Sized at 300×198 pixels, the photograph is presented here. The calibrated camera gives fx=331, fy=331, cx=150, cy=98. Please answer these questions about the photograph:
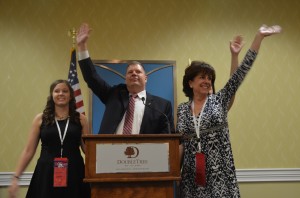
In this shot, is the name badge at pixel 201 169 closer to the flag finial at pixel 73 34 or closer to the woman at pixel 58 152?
the woman at pixel 58 152

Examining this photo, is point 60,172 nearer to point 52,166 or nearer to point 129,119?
point 52,166

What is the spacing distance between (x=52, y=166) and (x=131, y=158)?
83 cm

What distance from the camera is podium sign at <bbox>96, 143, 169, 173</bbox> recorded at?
149cm

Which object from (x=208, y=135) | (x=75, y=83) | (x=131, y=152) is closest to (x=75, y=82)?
(x=75, y=83)

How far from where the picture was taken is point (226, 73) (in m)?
4.00

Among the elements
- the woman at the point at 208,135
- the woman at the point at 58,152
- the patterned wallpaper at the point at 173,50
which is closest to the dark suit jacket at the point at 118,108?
the woman at the point at 208,135

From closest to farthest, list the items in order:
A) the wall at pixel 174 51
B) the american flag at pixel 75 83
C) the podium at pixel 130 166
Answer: the podium at pixel 130 166
the american flag at pixel 75 83
the wall at pixel 174 51

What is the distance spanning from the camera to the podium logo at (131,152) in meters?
1.50

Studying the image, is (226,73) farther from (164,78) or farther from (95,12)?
(95,12)

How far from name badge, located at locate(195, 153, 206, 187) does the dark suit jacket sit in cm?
26

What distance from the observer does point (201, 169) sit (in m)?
1.78

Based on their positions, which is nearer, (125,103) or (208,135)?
(208,135)

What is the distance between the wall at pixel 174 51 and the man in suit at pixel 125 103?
167 cm

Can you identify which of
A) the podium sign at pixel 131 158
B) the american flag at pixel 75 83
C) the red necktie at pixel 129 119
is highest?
the american flag at pixel 75 83
